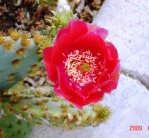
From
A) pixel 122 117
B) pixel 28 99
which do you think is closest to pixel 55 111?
pixel 28 99

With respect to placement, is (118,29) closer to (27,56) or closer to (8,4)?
(8,4)

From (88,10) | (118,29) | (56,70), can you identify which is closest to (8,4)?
(88,10)

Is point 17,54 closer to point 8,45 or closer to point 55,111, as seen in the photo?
point 8,45

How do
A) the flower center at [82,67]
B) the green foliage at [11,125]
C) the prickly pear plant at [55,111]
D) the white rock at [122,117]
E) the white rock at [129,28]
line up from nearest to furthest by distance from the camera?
the flower center at [82,67]
the prickly pear plant at [55,111]
the green foliage at [11,125]
the white rock at [122,117]
the white rock at [129,28]

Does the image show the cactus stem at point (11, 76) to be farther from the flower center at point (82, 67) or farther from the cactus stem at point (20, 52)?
the flower center at point (82, 67)
